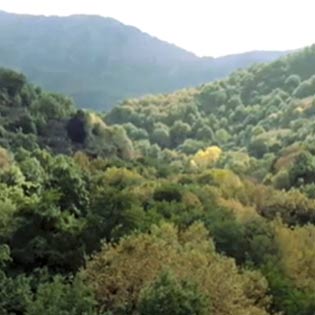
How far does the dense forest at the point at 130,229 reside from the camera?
35188 mm

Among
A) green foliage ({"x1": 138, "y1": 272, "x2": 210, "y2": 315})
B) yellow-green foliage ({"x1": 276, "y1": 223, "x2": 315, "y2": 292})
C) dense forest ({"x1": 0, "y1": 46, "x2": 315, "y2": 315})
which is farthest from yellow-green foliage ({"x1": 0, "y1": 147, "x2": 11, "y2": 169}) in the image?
green foliage ({"x1": 138, "y1": 272, "x2": 210, "y2": 315})

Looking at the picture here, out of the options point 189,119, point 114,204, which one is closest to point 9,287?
point 114,204

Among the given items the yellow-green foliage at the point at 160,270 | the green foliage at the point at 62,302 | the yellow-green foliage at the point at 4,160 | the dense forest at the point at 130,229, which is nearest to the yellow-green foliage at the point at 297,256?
the dense forest at the point at 130,229

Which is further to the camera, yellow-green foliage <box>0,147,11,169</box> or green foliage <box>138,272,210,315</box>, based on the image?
yellow-green foliage <box>0,147,11,169</box>

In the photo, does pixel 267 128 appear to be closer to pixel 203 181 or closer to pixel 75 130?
pixel 75 130

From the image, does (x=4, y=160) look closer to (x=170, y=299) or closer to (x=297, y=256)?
(x=297, y=256)

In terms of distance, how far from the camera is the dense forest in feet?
115

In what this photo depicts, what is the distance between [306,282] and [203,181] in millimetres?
37056

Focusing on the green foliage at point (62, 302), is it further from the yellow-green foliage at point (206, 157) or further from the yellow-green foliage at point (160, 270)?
the yellow-green foliage at point (206, 157)

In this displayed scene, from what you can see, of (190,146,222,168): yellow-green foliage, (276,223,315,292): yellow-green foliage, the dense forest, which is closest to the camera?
the dense forest

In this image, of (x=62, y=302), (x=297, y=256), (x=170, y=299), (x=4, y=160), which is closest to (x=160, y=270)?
(x=170, y=299)

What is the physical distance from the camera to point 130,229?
46.5 meters

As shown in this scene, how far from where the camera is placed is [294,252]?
176ft

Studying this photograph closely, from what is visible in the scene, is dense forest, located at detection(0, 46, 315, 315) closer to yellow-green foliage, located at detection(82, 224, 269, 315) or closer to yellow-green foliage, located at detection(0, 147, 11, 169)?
yellow-green foliage, located at detection(82, 224, 269, 315)
